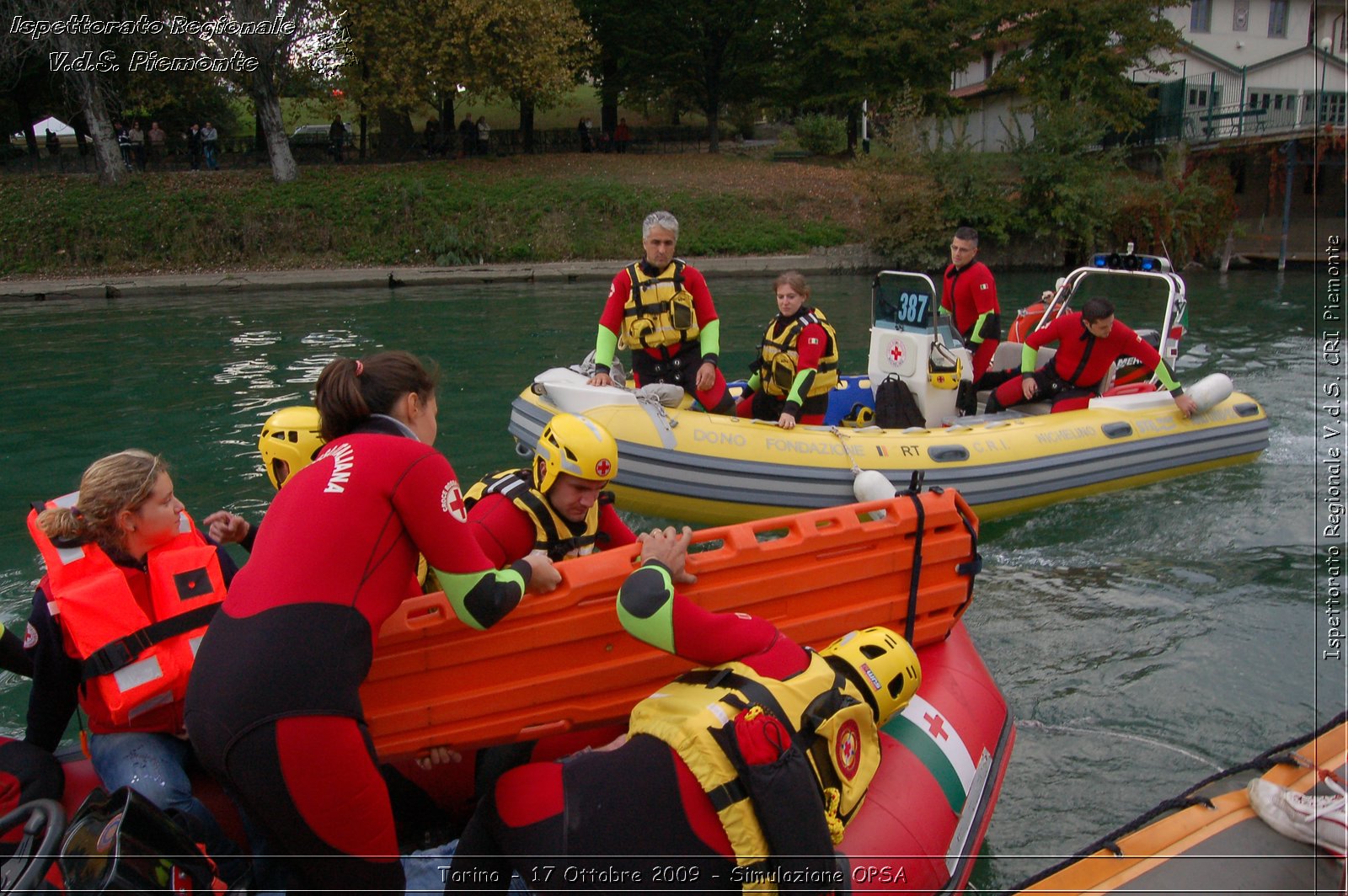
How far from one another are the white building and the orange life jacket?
2426 centimetres

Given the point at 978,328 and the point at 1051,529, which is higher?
the point at 978,328

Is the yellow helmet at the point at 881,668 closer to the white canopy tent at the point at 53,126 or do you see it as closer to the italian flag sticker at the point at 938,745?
the italian flag sticker at the point at 938,745

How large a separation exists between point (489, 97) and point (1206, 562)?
69.1 feet

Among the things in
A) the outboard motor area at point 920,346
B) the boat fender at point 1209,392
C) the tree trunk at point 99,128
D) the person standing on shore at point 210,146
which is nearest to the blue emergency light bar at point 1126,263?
the boat fender at point 1209,392

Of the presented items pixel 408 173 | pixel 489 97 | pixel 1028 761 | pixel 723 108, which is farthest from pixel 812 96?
pixel 1028 761

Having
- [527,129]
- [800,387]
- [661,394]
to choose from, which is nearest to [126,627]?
[661,394]

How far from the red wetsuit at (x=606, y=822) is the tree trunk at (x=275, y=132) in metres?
23.0

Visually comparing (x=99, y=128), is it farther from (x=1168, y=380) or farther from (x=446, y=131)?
(x=1168, y=380)

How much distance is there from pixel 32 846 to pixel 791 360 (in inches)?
196

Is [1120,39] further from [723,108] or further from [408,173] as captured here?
[408,173]

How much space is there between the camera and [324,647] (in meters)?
2.11

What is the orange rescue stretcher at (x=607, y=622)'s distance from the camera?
2.87 metres

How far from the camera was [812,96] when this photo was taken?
29703 millimetres

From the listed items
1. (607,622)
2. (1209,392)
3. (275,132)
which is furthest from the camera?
(275,132)
